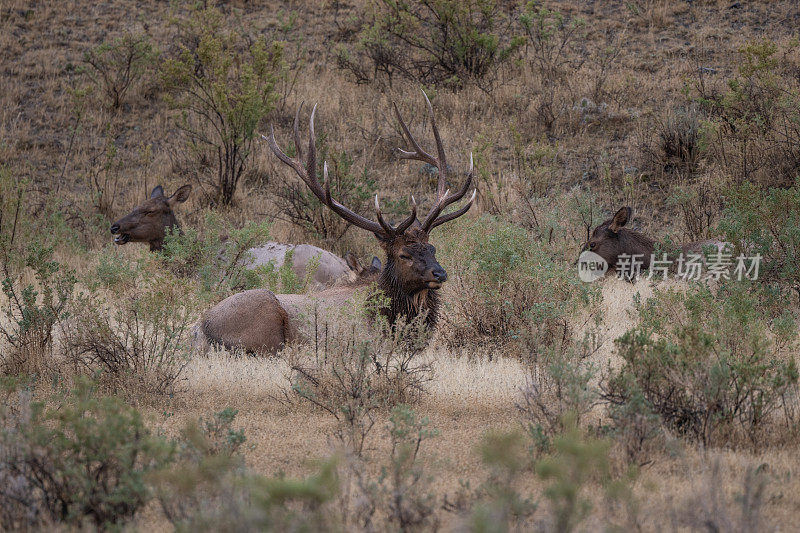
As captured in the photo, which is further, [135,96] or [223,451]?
[135,96]

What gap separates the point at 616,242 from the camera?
11500mm

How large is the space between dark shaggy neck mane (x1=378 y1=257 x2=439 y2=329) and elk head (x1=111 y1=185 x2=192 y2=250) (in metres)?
5.86

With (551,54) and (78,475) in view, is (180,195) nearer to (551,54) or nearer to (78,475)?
(551,54)

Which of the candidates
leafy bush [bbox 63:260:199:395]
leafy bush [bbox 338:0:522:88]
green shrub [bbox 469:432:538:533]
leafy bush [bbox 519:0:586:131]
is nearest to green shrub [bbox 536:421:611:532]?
green shrub [bbox 469:432:538:533]

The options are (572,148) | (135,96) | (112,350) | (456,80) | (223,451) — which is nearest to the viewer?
(223,451)

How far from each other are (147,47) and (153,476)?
1608 centimetres

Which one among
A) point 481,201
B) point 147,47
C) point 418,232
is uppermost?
point 147,47

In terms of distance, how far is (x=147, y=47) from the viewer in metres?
18.4

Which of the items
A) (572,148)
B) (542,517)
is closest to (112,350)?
(542,517)

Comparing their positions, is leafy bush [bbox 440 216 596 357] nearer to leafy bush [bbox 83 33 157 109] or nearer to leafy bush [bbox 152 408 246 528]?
leafy bush [bbox 152 408 246 528]

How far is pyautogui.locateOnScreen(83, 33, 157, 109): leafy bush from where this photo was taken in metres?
18.3

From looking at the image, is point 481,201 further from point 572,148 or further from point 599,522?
point 599,522

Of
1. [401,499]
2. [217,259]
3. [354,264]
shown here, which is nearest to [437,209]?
[354,264]

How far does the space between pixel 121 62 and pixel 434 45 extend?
22.1 ft
